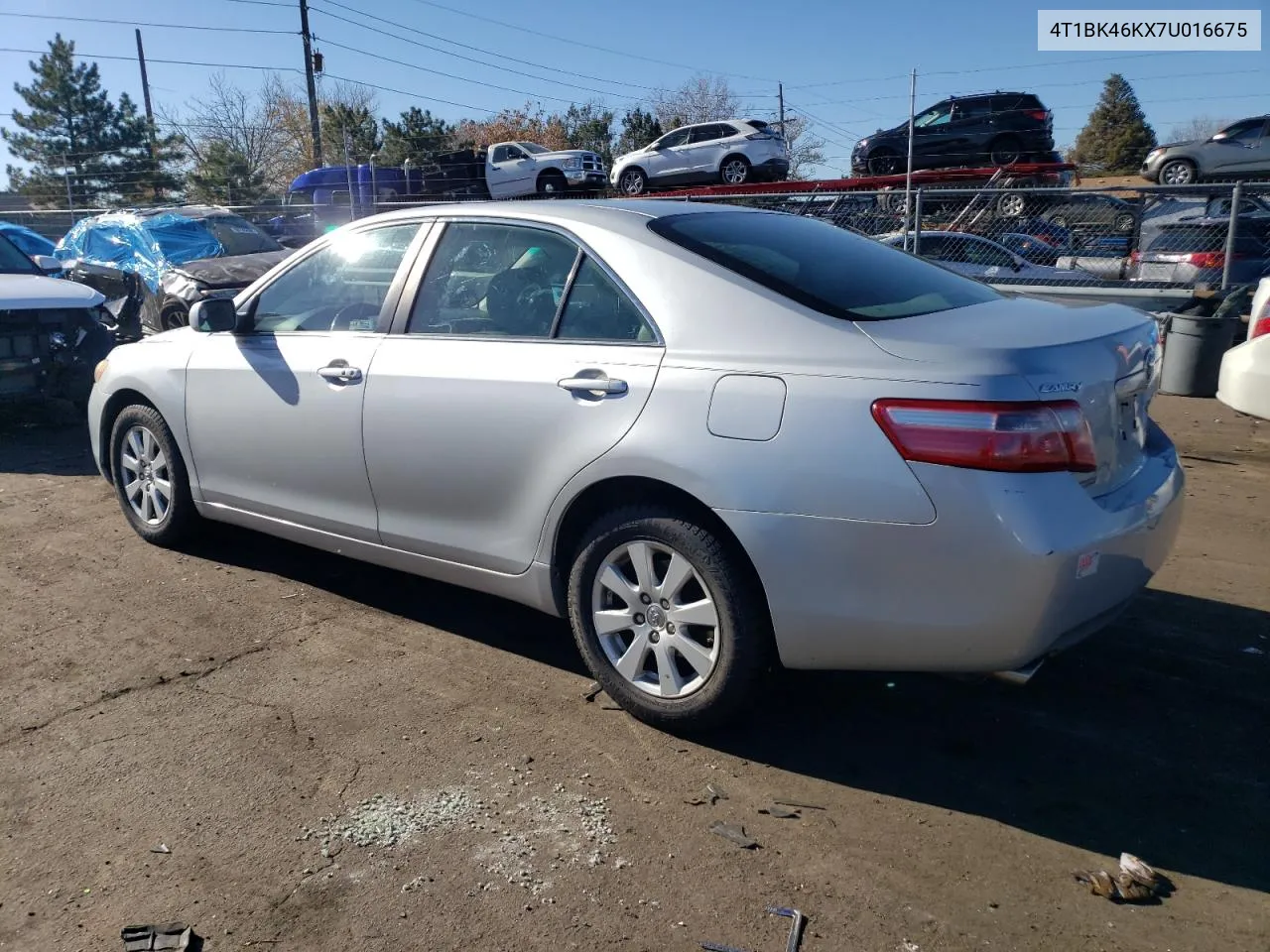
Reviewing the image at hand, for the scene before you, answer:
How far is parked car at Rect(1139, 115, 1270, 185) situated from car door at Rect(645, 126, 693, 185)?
31.3 ft

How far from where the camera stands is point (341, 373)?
4.22 meters

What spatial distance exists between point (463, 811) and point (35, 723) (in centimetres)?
170

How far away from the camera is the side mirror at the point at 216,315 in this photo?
15.4 feet

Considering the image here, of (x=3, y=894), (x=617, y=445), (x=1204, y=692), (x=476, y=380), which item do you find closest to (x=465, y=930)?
(x=3, y=894)

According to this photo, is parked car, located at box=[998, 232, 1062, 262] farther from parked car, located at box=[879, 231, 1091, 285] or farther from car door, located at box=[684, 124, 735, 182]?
car door, located at box=[684, 124, 735, 182]

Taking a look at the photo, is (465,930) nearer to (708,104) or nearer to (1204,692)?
(1204,692)

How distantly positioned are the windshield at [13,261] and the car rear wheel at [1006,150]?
17.9 m

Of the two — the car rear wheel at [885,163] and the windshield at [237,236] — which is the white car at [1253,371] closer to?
the windshield at [237,236]

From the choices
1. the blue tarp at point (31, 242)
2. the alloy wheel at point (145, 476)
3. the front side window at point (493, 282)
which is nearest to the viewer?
the front side window at point (493, 282)

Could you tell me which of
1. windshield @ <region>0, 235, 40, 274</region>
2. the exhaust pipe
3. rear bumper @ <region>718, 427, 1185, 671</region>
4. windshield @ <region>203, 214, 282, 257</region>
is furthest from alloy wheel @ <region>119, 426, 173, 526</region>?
windshield @ <region>203, 214, 282, 257</region>

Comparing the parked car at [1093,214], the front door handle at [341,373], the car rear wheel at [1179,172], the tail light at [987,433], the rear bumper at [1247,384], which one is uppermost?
the car rear wheel at [1179,172]

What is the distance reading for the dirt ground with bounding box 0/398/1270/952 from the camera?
2.62 metres

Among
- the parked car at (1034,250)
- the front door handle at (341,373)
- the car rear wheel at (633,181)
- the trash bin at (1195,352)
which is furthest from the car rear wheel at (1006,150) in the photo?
the front door handle at (341,373)

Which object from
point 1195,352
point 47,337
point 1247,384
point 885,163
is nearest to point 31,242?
point 47,337
